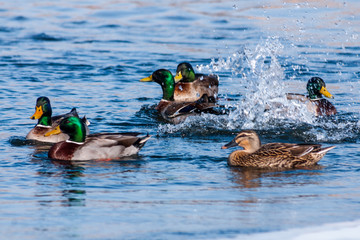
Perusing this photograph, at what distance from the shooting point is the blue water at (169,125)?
6.52 metres

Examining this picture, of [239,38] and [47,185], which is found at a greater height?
[239,38]

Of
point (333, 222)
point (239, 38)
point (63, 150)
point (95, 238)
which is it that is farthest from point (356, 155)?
point (239, 38)

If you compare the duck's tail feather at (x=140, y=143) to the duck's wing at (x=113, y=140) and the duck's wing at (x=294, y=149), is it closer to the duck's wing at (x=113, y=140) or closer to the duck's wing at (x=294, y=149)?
the duck's wing at (x=113, y=140)

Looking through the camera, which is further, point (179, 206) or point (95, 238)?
point (179, 206)

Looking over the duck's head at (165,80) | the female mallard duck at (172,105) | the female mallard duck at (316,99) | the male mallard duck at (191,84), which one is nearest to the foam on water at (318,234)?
the female mallard duck at (172,105)

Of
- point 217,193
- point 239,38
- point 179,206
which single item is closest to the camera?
point 179,206

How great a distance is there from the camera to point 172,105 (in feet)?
41.0

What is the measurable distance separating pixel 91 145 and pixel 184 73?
5064mm

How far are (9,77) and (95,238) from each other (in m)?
9.13

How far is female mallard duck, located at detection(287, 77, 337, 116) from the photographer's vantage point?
12227 mm

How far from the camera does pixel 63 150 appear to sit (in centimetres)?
927

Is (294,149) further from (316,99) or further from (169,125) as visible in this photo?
(316,99)

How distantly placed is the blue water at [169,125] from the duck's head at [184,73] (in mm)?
612

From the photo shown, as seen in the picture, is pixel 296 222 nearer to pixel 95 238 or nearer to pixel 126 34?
pixel 95 238
